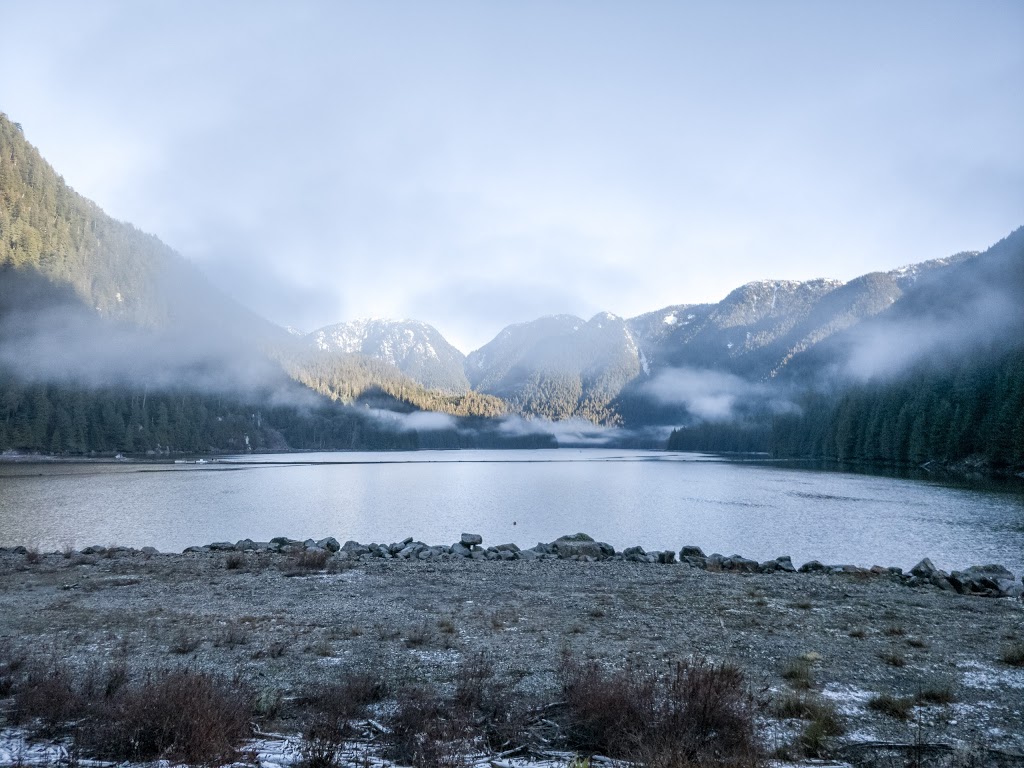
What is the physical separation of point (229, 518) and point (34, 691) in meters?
38.6

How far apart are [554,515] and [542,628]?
3378 centimetres

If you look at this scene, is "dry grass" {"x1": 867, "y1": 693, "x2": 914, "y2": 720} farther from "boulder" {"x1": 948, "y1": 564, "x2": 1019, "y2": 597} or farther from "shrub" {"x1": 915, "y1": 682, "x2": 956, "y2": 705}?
"boulder" {"x1": 948, "y1": 564, "x2": 1019, "y2": 597}

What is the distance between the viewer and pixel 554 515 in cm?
4616

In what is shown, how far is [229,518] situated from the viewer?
140 feet

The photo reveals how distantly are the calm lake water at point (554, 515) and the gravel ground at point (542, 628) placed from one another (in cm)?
1164

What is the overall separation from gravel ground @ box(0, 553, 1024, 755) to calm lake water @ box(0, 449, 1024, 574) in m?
11.6

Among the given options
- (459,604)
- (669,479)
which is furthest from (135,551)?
(669,479)

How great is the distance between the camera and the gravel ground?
29.1 feet

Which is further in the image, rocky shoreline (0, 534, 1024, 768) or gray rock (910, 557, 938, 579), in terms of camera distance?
gray rock (910, 557, 938, 579)

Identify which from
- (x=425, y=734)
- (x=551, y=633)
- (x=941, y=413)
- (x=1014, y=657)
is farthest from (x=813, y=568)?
(x=941, y=413)

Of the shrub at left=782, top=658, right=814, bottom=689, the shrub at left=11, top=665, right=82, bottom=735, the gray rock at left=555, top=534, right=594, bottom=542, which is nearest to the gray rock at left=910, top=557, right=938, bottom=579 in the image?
the gray rock at left=555, top=534, right=594, bottom=542

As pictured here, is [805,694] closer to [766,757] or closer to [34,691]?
[766,757]

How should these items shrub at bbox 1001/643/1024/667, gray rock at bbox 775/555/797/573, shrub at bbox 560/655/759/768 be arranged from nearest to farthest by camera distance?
shrub at bbox 560/655/759/768 → shrub at bbox 1001/643/1024/667 → gray rock at bbox 775/555/797/573

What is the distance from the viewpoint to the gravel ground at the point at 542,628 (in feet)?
29.1
